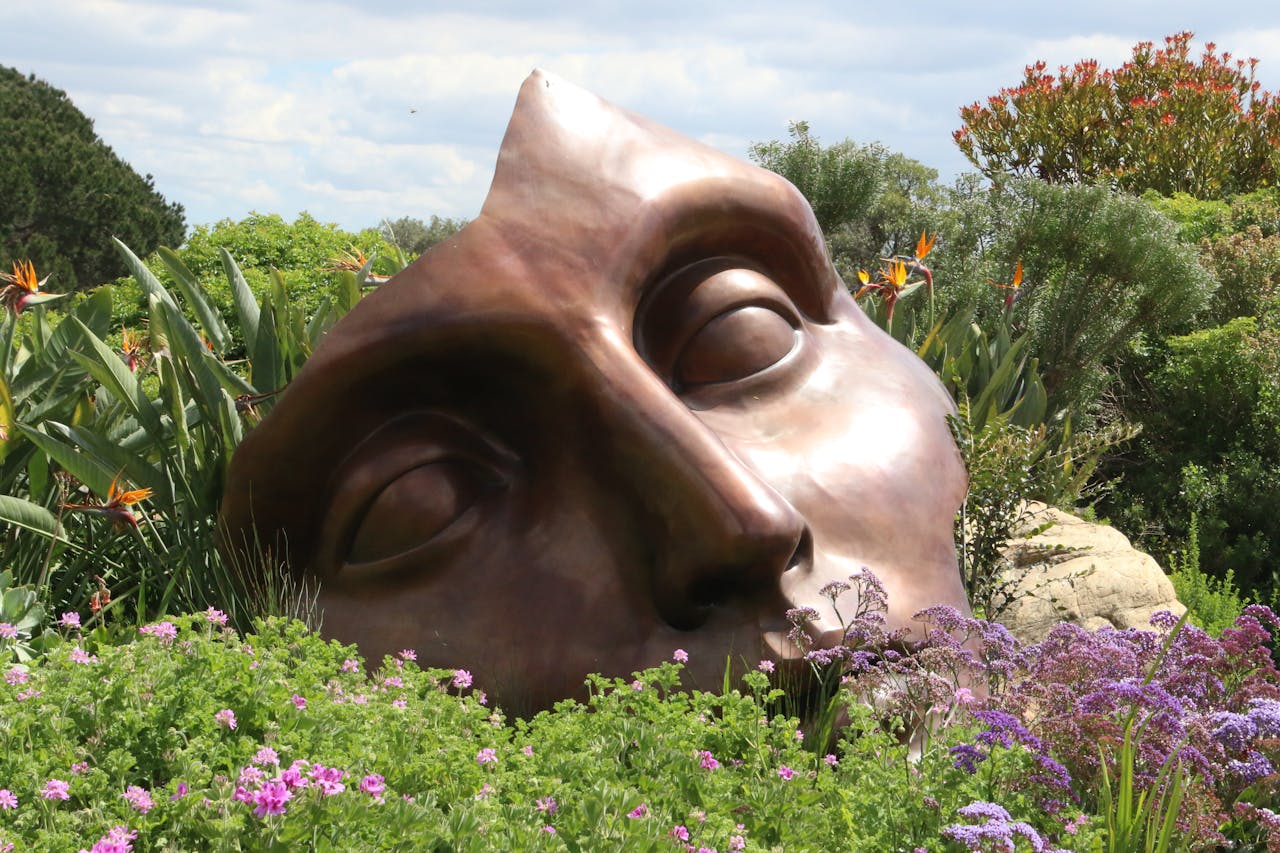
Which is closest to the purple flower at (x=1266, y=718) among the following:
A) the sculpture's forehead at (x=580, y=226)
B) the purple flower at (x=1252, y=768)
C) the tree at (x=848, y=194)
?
the purple flower at (x=1252, y=768)

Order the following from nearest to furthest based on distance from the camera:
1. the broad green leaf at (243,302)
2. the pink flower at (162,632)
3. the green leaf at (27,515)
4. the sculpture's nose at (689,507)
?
the pink flower at (162,632) → the sculpture's nose at (689,507) → the green leaf at (27,515) → the broad green leaf at (243,302)

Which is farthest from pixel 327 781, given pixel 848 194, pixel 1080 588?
pixel 848 194

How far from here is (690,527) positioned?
155 inches

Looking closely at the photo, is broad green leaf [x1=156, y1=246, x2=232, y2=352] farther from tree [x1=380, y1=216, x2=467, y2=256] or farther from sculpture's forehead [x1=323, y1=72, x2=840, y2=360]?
tree [x1=380, y1=216, x2=467, y2=256]

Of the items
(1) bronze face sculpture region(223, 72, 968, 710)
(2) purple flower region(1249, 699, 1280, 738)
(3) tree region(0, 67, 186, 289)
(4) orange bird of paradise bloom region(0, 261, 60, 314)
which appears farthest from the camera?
(3) tree region(0, 67, 186, 289)

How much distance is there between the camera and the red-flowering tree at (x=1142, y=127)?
20703 mm

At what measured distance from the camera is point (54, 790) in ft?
8.54

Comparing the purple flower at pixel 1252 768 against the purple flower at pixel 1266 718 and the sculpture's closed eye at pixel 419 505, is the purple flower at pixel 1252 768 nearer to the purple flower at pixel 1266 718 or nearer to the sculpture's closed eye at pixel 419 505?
the purple flower at pixel 1266 718

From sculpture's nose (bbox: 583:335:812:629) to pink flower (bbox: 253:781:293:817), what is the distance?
1.77m

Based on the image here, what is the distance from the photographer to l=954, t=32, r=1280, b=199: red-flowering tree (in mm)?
20703

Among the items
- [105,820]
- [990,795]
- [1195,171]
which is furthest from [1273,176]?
[105,820]

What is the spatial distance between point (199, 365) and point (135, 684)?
8.70 ft

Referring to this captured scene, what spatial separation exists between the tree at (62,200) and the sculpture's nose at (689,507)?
33.3 meters

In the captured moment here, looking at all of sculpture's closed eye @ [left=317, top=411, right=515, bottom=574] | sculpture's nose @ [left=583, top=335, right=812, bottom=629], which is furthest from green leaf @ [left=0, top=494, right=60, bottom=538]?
sculpture's nose @ [left=583, top=335, right=812, bottom=629]
